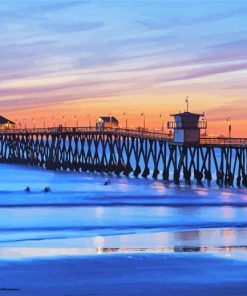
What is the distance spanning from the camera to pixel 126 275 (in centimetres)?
1585

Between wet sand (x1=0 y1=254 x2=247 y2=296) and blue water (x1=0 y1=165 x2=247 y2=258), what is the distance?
4.23 feet

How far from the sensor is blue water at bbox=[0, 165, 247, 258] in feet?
65.3

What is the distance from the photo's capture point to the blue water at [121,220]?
65.3 ft

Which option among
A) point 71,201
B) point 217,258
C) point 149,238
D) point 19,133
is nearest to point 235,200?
point 71,201

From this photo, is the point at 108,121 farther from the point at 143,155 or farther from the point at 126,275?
the point at 126,275

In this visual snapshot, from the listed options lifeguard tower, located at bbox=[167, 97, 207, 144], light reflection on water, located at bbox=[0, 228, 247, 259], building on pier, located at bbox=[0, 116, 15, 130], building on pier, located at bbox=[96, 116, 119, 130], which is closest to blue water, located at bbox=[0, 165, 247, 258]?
light reflection on water, located at bbox=[0, 228, 247, 259]

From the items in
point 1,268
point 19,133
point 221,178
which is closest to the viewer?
point 1,268

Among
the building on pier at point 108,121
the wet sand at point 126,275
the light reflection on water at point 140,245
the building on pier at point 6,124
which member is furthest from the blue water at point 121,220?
the building on pier at point 6,124

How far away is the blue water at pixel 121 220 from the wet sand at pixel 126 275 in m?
1.29

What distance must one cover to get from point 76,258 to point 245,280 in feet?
13.8

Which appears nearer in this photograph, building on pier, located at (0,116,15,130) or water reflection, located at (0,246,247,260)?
water reflection, located at (0,246,247,260)

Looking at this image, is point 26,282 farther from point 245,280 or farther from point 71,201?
point 71,201

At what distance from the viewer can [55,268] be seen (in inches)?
641

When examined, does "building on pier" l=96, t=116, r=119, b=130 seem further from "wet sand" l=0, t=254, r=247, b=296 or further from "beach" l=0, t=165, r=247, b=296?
"wet sand" l=0, t=254, r=247, b=296
